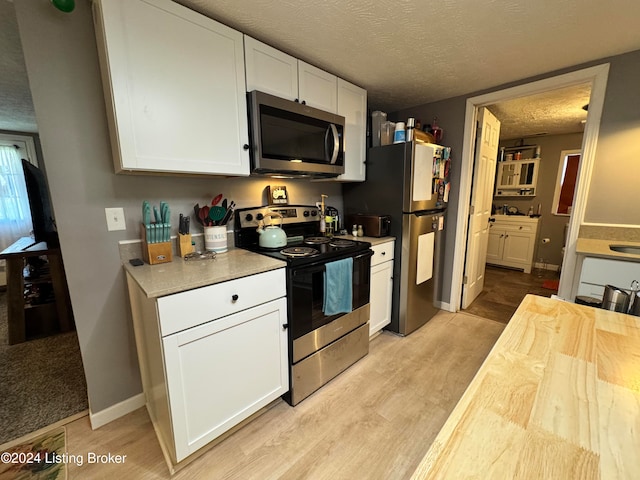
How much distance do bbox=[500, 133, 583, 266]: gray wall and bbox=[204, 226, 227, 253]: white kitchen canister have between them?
5.17 m

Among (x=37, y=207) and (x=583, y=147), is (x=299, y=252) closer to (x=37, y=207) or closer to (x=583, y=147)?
(x=583, y=147)

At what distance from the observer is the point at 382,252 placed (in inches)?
86.4

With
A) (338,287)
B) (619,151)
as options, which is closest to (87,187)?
(338,287)

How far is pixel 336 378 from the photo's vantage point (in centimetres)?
189

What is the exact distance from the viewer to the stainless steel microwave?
1584 mm

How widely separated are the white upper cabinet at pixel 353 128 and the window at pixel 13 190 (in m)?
4.52

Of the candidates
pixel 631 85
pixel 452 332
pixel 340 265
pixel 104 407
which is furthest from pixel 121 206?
pixel 631 85

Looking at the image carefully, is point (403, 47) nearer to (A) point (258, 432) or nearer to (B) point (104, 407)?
(A) point (258, 432)

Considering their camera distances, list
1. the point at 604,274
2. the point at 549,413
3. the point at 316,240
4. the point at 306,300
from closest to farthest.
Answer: the point at 549,413, the point at 306,300, the point at 604,274, the point at 316,240

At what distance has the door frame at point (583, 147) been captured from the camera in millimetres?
1953

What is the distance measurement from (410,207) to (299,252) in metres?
1.09

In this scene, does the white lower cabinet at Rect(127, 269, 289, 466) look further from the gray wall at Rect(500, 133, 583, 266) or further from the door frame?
the gray wall at Rect(500, 133, 583, 266)

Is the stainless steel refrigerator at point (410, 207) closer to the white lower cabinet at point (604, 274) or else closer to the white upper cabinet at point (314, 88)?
the white upper cabinet at point (314, 88)

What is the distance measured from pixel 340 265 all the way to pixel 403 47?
147cm
